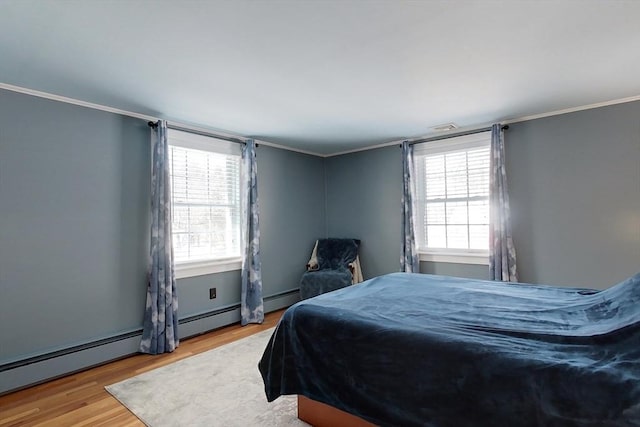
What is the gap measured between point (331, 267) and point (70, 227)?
10.3 ft

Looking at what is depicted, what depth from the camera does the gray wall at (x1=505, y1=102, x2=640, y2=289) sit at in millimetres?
3104

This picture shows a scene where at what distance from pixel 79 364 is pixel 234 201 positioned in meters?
2.24

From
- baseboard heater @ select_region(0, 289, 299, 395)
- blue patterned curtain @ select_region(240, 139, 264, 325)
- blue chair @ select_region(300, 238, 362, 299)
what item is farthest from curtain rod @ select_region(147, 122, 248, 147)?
baseboard heater @ select_region(0, 289, 299, 395)

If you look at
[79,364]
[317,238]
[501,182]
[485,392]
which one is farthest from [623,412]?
[317,238]

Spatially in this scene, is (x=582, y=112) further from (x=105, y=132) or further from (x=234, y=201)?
(x=105, y=132)

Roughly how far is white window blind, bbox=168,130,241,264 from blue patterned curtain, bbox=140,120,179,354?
27 centimetres

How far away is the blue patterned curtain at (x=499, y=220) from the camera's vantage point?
3.60 m

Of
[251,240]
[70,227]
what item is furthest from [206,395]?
[251,240]

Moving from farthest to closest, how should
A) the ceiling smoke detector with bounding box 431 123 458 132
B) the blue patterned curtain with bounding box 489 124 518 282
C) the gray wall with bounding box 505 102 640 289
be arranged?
1. the ceiling smoke detector with bounding box 431 123 458 132
2. the blue patterned curtain with bounding box 489 124 518 282
3. the gray wall with bounding box 505 102 640 289

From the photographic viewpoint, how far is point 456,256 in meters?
4.11

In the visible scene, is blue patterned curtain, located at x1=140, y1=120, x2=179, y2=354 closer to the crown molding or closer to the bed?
the crown molding

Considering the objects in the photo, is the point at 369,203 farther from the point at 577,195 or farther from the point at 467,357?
the point at 467,357

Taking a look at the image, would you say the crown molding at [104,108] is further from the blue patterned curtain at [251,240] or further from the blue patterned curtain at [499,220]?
the blue patterned curtain at [499,220]

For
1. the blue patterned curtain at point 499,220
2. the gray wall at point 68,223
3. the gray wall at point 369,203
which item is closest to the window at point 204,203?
the gray wall at point 68,223
